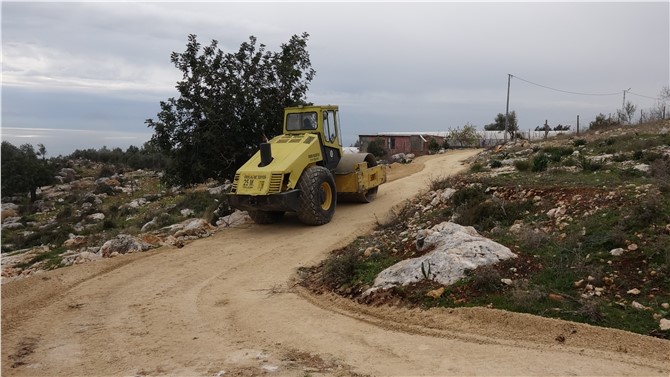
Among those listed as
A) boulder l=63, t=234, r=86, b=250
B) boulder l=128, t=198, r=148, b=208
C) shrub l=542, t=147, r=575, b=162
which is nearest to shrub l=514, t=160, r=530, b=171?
shrub l=542, t=147, r=575, b=162

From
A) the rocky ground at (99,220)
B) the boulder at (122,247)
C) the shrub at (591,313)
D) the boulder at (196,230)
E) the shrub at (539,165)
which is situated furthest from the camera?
the shrub at (539,165)

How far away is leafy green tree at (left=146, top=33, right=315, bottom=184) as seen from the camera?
51.5 feet

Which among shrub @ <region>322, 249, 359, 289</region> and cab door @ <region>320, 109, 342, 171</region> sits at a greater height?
cab door @ <region>320, 109, 342, 171</region>

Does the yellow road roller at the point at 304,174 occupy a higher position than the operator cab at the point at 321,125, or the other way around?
the operator cab at the point at 321,125

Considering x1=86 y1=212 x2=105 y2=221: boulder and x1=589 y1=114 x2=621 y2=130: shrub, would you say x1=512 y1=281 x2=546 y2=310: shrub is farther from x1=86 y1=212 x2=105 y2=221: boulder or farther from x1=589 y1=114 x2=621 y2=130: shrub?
x1=589 y1=114 x2=621 y2=130: shrub

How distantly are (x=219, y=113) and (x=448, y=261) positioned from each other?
10332 mm

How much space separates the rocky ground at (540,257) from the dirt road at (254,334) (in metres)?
0.40

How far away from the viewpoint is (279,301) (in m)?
7.71

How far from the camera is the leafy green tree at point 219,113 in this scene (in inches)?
619

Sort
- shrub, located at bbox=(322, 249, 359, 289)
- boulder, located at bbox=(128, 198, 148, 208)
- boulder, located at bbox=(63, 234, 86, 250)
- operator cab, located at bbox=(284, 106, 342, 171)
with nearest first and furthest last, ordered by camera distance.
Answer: shrub, located at bbox=(322, 249, 359, 289) < boulder, located at bbox=(63, 234, 86, 250) < operator cab, located at bbox=(284, 106, 342, 171) < boulder, located at bbox=(128, 198, 148, 208)

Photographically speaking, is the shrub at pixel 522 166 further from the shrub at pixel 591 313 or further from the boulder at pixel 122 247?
the boulder at pixel 122 247

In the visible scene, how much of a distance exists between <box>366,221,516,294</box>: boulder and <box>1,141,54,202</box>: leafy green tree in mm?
36650

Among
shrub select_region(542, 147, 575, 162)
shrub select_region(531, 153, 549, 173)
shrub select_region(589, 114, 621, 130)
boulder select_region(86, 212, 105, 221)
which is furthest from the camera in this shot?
shrub select_region(589, 114, 621, 130)

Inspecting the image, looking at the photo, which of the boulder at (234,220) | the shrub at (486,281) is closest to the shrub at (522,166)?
the boulder at (234,220)
